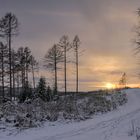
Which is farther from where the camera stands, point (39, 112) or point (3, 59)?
point (3, 59)

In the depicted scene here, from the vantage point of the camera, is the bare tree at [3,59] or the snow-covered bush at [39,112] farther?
the bare tree at [3,59]

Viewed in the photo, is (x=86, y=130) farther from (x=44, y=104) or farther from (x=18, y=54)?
(x=18, y=54)

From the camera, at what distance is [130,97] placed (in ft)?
121

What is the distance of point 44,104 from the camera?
71.4 ft

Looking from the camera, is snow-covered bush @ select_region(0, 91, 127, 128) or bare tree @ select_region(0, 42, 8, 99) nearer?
snow-covered bush @ select_region(0, 91, 127, 128)

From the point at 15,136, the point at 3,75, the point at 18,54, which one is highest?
the point at 18,54

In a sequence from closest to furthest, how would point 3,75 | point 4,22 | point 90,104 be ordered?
point 90,104 < point 4,22 < point 3,75

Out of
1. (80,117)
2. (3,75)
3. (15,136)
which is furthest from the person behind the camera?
(3,75)

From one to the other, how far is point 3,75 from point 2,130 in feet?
135

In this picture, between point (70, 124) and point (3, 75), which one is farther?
point (3, 75)

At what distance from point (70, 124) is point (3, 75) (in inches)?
1562

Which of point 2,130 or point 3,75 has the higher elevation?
point 3,75

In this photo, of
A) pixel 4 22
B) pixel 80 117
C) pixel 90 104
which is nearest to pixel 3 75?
pixel 4 22

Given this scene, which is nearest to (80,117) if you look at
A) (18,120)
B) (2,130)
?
(18,120)
